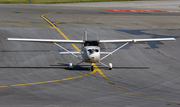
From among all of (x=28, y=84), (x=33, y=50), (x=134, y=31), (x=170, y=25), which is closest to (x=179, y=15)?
(x=170, y=25)

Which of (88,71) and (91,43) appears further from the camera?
(88,71)

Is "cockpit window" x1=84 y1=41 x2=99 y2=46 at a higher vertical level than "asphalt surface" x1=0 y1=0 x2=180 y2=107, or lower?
higher

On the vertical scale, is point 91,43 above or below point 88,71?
above

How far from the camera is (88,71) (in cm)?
2097

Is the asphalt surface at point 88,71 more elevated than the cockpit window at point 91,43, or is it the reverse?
the cockpit window at point 91,43

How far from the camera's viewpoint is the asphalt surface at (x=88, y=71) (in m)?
14.5

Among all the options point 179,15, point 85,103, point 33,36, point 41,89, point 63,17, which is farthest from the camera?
point 179,15

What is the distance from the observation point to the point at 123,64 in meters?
23.5

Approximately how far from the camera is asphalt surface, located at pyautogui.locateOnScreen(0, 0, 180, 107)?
1453cm

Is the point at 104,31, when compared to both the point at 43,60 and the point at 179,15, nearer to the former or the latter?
the point at 43,60

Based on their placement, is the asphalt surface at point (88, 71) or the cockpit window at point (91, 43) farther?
the cockpit window at point (91, 43)

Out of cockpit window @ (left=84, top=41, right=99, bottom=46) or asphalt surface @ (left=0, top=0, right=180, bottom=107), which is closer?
asphalt surface @ (left=0, top=0, right=180, bottom=107)

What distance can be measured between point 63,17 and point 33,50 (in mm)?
20299

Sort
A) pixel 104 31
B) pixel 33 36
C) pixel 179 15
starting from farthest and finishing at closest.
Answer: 1. pixel 179 15
2. pixel 104 31
3. pixel 33 36
